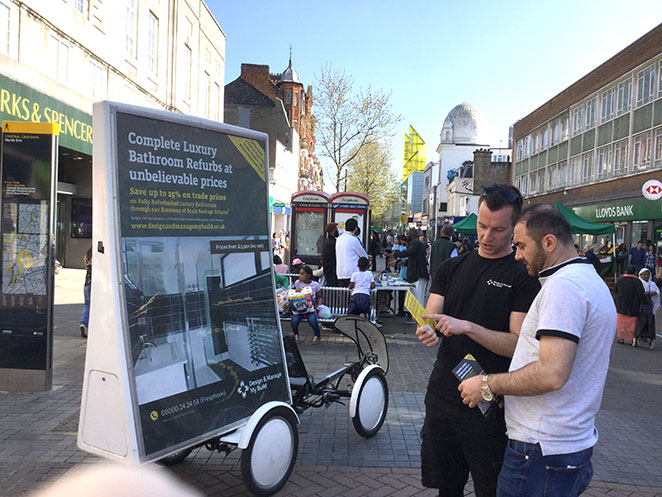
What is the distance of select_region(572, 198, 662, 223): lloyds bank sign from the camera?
77.4ft

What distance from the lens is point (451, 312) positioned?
9.66 feet

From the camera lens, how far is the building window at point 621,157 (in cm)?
2722

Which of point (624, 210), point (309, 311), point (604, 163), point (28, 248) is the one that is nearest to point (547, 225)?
point (28, 248)

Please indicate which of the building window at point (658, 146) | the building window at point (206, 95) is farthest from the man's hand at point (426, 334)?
the building window at point (206, 95)

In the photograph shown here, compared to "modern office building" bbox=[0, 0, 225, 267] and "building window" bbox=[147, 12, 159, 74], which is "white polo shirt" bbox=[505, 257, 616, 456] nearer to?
"modern office building" bbox=[0, 0, 225, 267]

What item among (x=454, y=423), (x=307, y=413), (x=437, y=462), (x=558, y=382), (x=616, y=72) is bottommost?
(x=307, y=413)

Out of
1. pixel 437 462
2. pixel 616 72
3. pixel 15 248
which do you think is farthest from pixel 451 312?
pixel 616 72

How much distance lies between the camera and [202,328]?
365 cm

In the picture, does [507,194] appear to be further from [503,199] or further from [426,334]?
[426,334]

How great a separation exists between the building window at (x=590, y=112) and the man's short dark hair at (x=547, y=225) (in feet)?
109

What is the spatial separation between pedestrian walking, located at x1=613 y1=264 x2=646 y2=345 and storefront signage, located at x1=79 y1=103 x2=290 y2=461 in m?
8.49

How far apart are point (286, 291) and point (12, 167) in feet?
15.0

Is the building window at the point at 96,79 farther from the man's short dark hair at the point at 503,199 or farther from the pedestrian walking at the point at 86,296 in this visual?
the man's short dark hair at the point at 503,199

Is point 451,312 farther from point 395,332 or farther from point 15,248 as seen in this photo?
point 395,332
